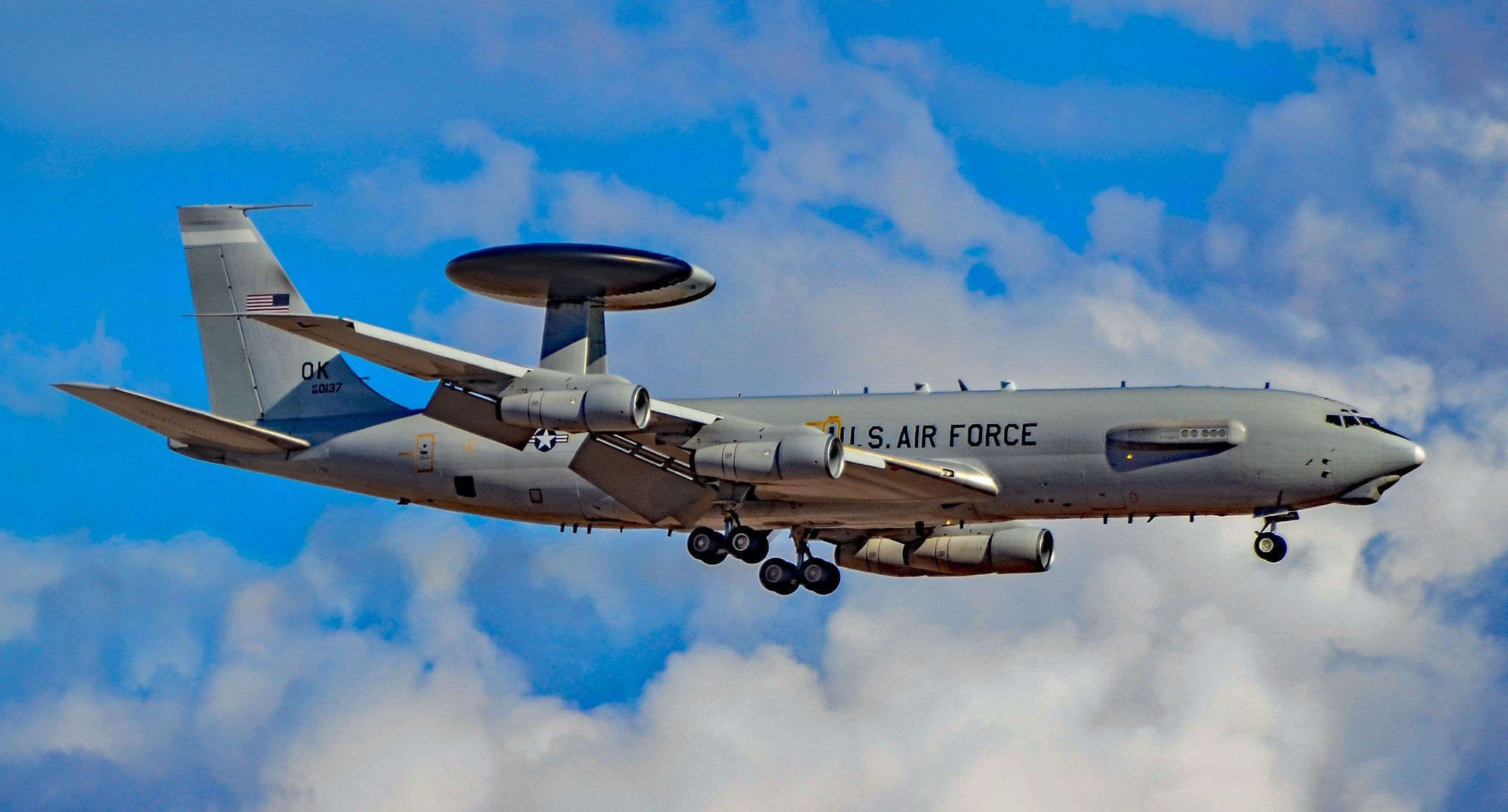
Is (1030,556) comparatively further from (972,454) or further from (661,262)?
(661,262)

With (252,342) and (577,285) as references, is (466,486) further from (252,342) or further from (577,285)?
(577,285)

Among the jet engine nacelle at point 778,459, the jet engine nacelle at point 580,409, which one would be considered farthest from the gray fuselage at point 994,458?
the jet engine nacelle at point 580,409

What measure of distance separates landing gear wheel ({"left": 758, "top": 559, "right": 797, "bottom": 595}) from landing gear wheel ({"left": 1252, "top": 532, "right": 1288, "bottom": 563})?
12.9m

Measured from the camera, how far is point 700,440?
4516 cm

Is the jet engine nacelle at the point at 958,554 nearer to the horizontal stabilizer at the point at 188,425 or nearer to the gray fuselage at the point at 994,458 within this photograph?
the gray fuselage at the point at 994,458

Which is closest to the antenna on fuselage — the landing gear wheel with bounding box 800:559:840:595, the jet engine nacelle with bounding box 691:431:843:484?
the jet engine nacelle with bounding box 691:431:843:484

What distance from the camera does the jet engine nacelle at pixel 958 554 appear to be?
53.6m

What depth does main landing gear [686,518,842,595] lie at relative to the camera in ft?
155

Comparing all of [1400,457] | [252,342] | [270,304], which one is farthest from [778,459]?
[252,342]

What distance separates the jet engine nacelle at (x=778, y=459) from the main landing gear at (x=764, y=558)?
353 centimetres

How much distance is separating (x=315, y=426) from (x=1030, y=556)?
21300 millimetres

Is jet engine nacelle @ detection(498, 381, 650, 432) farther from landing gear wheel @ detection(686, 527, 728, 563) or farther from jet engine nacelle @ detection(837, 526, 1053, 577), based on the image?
jet engine nacelle @ detection(837, 526, 1053, 577)

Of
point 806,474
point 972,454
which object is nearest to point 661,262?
point 806,474

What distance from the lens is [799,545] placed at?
5200cm
